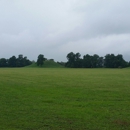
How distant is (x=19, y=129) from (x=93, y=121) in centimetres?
261

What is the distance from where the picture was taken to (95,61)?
13738cm

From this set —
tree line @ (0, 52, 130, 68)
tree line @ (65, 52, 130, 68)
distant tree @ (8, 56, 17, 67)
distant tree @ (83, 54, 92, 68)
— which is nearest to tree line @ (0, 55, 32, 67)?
distant tree @ (8, 56, 17, 67)

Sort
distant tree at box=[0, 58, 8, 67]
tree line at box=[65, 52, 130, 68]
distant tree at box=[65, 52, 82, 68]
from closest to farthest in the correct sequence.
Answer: tree line at box=[65, 52, 130, 68]
distant tree at box=[65, 52, 82, 68]
distant tree at box=[0, 58, 8, 67]

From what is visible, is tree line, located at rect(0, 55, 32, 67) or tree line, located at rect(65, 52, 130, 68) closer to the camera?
tree line, located at rect(65, 52, 130, 68)

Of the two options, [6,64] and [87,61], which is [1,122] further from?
[6,64]

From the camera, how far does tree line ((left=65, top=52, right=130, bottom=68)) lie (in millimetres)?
135350

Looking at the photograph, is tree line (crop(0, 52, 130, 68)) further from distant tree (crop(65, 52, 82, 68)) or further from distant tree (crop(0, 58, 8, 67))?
distant tree (crop(0, 58, 8, 67))

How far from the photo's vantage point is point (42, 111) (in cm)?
1005

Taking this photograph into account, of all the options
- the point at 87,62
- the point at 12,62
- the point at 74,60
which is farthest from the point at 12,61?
the point at 87,62

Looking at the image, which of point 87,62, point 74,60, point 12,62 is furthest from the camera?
point 12,62

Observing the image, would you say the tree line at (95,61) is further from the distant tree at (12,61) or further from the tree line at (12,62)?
the distant tree at (12,61)

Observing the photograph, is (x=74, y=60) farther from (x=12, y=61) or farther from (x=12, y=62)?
(x=12, y=62)

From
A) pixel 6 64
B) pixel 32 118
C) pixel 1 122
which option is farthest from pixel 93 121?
pixel 6 64

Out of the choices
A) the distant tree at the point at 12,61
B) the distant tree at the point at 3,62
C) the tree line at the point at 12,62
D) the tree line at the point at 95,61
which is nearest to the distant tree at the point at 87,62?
the tree line at the point at 95,61
